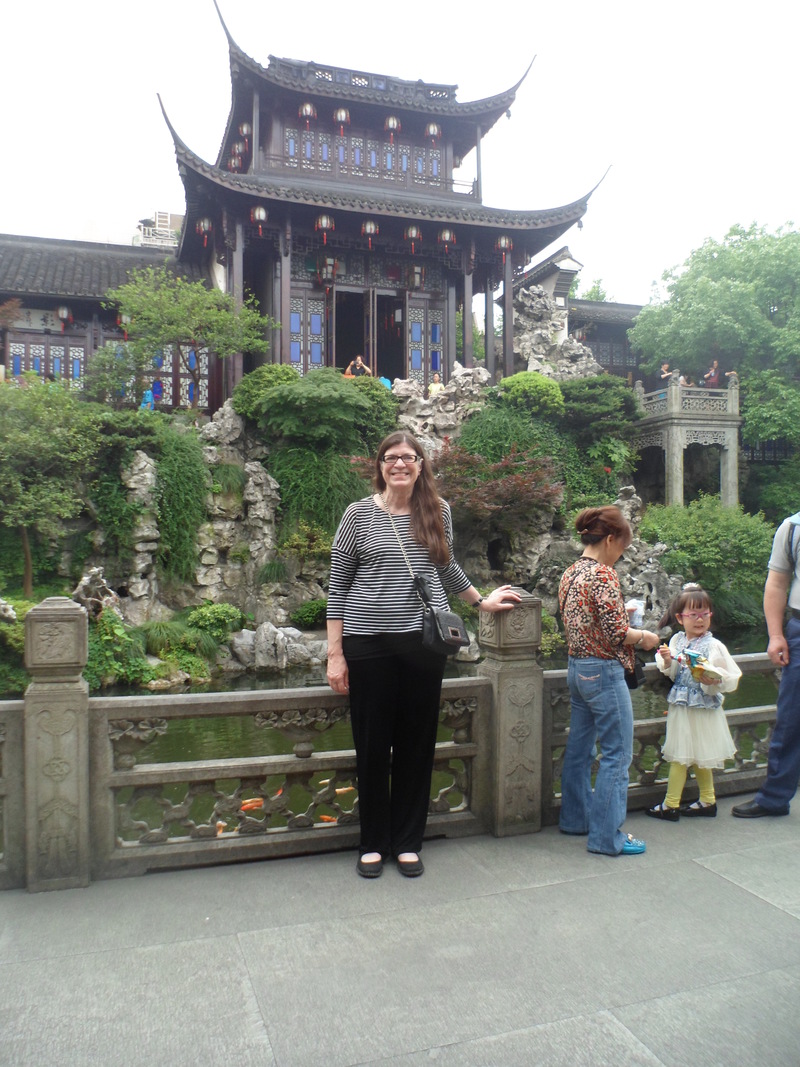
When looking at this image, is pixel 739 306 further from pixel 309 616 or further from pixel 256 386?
pixel 309 616

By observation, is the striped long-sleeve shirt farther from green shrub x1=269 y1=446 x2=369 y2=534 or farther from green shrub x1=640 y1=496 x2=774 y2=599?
green shrub x1=640 y1=496 x2=774 y2=599

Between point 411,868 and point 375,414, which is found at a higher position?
point 375,414

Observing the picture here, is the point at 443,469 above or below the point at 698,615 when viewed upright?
above

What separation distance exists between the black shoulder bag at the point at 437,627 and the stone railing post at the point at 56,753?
1304mm

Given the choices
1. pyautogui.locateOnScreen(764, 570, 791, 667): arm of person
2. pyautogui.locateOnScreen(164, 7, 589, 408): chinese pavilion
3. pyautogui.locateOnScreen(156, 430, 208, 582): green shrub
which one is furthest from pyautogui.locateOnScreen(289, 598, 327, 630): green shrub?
pyautogui.locateOnScreen(764, 570, 791, 667): arm of person

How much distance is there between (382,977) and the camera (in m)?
2.32

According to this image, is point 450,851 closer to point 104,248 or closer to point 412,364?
point 412,364

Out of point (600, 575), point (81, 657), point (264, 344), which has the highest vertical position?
point (264, 344)

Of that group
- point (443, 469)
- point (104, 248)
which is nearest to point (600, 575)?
point (443, 469)

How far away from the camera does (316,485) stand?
14508 mm

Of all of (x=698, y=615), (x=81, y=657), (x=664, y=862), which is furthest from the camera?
(x=698, y=615)

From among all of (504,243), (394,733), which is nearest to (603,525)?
(394,733)

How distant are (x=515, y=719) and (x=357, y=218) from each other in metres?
15.7

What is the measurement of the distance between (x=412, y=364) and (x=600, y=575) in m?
15.3
